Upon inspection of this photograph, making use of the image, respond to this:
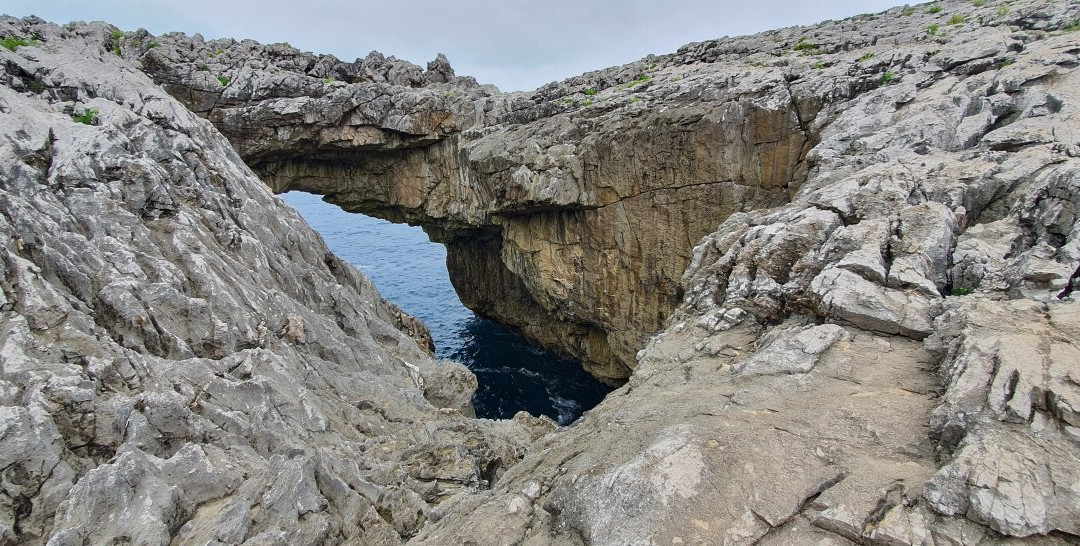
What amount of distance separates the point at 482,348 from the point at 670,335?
34.5 metres

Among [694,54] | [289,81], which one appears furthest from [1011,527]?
[289,81]

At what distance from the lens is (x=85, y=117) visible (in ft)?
60.1

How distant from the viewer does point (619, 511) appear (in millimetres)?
7148

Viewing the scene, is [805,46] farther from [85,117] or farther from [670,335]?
[85,117]

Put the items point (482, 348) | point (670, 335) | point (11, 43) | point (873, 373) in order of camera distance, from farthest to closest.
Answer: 1. point (482, 348)
2. point (11, 43)
3. point (670, 335)
4. point (873, 373)

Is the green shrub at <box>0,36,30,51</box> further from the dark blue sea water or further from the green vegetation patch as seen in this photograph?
the green vegetation patch

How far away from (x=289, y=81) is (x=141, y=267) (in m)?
26.3

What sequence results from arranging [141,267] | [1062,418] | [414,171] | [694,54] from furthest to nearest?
[414,171] < [694,54] < [141,267] < [1062,418]

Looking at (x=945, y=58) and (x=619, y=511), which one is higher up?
(x=945, y=58)

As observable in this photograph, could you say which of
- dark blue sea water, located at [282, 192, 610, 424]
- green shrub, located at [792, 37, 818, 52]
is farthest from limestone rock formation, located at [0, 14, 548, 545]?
green shrub, located at [792, 37, 818, 52]

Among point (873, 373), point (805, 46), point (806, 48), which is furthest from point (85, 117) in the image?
point (805, 46)

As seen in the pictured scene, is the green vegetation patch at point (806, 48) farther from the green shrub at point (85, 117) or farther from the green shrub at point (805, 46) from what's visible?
the green shrub at point (85, 117)

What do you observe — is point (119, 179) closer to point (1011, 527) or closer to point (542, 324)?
point (1011, 527)

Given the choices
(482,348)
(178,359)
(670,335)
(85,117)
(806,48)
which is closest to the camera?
(670,335)
